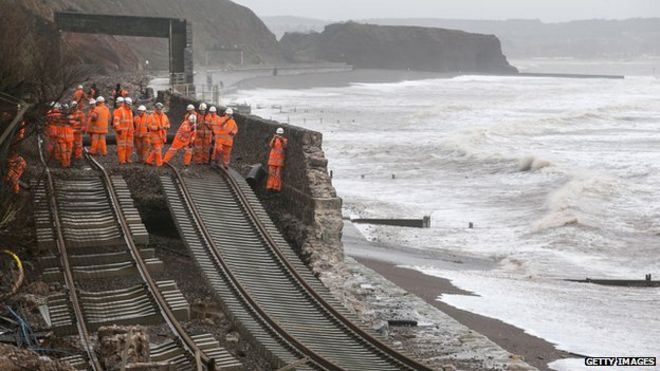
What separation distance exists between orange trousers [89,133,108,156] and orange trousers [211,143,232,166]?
2.40 m

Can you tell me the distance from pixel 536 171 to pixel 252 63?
358 ft

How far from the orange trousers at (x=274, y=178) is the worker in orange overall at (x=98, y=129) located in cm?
346

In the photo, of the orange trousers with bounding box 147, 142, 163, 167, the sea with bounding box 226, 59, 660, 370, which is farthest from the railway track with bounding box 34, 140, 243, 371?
the sea with bounding box 226, 59, 660, 370

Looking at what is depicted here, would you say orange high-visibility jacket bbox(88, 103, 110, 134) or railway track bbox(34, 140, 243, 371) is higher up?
orange high-visibility jacket bbox(88, 103, 110, 134)

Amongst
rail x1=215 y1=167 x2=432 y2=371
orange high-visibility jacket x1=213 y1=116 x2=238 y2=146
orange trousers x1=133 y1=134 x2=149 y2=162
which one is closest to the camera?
rail x1=215 y1=167 x2=432 y2=371

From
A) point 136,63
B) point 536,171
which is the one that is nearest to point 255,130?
point 536,171

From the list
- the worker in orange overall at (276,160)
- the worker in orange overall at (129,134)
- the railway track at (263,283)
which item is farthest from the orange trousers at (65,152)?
the worker in orange overall at (276,160)

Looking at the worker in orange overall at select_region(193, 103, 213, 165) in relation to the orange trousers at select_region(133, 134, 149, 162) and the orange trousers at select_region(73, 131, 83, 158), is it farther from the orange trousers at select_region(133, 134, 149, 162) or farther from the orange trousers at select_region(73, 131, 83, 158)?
the orange trousers at select_region(73, 131, 83, 158)

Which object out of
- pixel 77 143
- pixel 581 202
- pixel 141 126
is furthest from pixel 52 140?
pixel 581 202

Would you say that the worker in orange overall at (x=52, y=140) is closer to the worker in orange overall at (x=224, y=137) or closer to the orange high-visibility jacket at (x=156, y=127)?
the orange high-visibility jacket at (x=156, y=127)

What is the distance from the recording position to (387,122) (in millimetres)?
69000

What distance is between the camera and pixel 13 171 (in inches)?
560

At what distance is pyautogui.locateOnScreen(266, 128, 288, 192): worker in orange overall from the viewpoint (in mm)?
16875

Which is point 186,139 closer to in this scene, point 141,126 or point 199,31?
point 141,126
